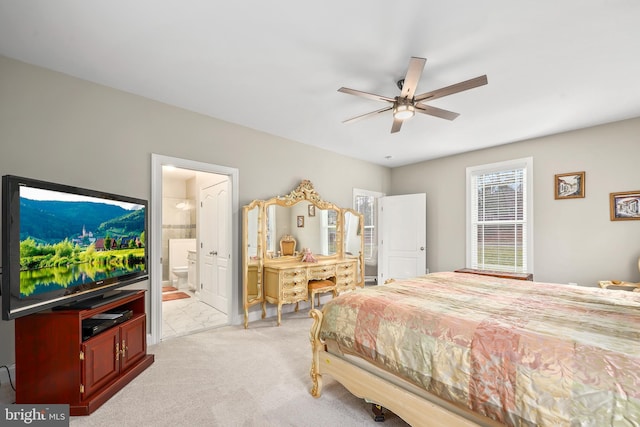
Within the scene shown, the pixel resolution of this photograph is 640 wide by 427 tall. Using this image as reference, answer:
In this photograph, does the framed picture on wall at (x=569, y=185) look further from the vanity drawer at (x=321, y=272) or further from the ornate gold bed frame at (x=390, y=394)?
the ornate gold bed frame at (x=390, y=394)

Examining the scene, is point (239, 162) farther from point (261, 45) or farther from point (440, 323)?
point (440, 323)

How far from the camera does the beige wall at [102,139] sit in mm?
2355

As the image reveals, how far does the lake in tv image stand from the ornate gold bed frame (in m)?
1.74

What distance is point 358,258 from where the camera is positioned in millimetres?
5066

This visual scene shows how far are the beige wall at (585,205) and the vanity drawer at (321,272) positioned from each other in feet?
9.85

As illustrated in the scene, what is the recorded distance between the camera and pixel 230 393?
7.13 feet

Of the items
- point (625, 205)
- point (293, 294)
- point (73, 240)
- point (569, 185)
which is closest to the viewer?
point (73, 240)

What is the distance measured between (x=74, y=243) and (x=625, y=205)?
5.73 metres

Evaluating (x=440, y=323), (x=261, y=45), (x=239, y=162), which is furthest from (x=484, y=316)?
(x=239, y=162)

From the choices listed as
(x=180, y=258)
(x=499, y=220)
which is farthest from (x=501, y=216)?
(x=180, y=258)

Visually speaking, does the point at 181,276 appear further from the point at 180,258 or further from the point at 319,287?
the point at 319,287

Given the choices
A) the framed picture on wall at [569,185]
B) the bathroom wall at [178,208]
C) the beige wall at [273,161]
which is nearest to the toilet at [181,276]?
the bathroom wall at [178,208]

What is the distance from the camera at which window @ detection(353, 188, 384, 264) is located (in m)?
5.50

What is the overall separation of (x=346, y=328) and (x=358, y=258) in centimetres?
315
